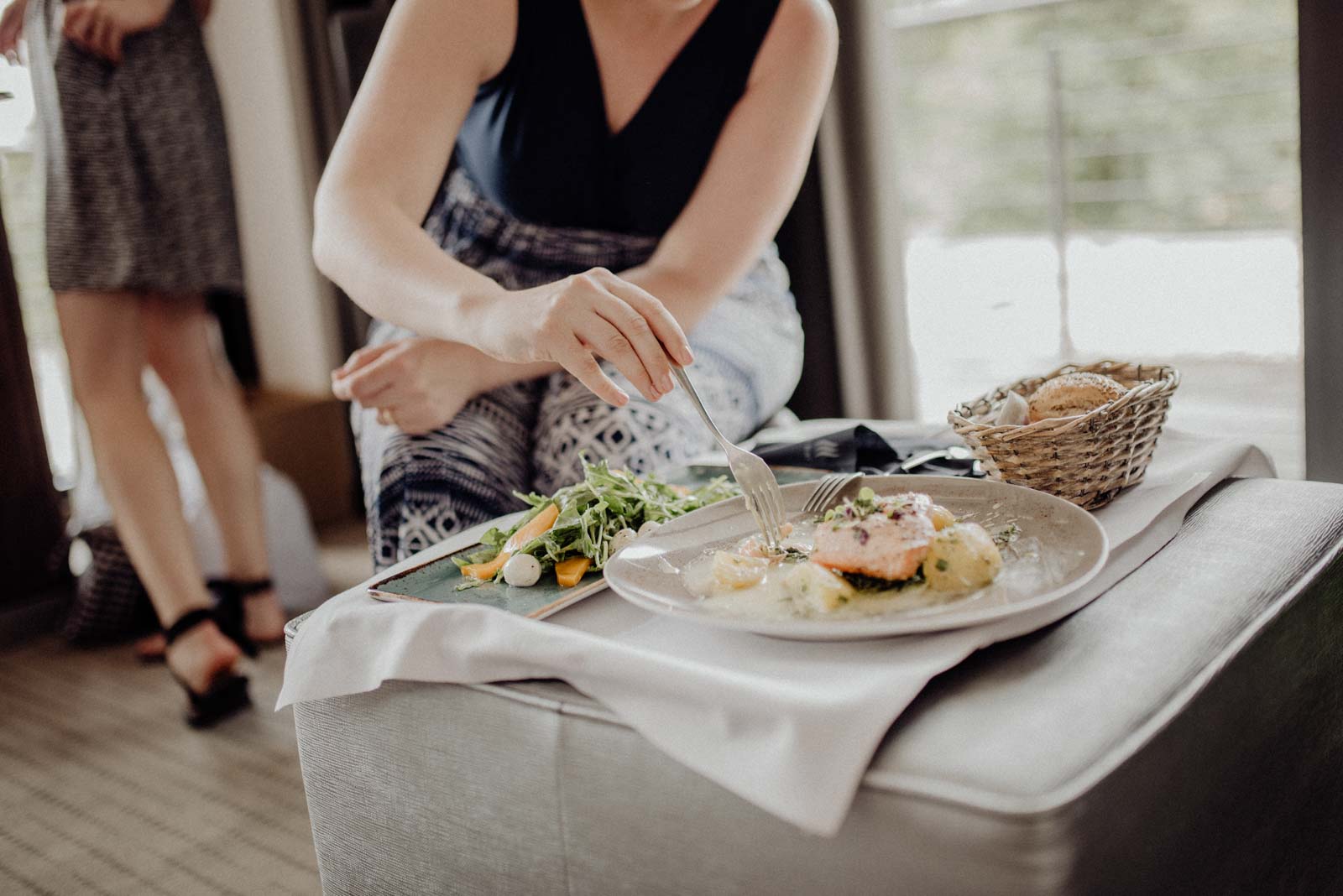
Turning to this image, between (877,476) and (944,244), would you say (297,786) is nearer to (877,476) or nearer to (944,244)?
(877,476)

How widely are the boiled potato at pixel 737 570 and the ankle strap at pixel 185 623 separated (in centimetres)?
149

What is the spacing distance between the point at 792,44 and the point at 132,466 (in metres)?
1.37

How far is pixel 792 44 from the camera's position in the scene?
1.45 meters

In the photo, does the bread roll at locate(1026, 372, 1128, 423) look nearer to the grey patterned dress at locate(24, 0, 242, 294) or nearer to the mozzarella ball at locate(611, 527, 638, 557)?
the mozzarella ball at locate(611, 527, 638, 557)

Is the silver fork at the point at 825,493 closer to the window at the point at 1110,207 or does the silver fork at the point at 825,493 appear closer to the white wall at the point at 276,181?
the window at the point at 1110,207

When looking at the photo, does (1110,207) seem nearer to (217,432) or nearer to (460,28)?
(217,432)

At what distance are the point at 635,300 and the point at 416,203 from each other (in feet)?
1.59

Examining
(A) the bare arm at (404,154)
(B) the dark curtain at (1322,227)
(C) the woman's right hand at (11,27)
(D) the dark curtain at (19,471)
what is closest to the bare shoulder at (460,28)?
(A) the bare arm at (404,154)

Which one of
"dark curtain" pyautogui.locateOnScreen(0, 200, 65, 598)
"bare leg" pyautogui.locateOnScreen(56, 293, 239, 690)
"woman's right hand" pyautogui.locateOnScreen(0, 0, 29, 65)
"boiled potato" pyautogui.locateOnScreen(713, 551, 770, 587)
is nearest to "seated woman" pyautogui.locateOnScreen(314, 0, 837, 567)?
"boiled potato" pyautogui.locateOnScreen(713, 551, 770, 587)

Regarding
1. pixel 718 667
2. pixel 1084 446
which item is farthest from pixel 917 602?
pixel 1084 446

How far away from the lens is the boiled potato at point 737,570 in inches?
30.3

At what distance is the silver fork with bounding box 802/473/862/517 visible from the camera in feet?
2.95

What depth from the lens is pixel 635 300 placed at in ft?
3.01

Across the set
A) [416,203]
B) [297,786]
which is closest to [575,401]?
[416,203]
